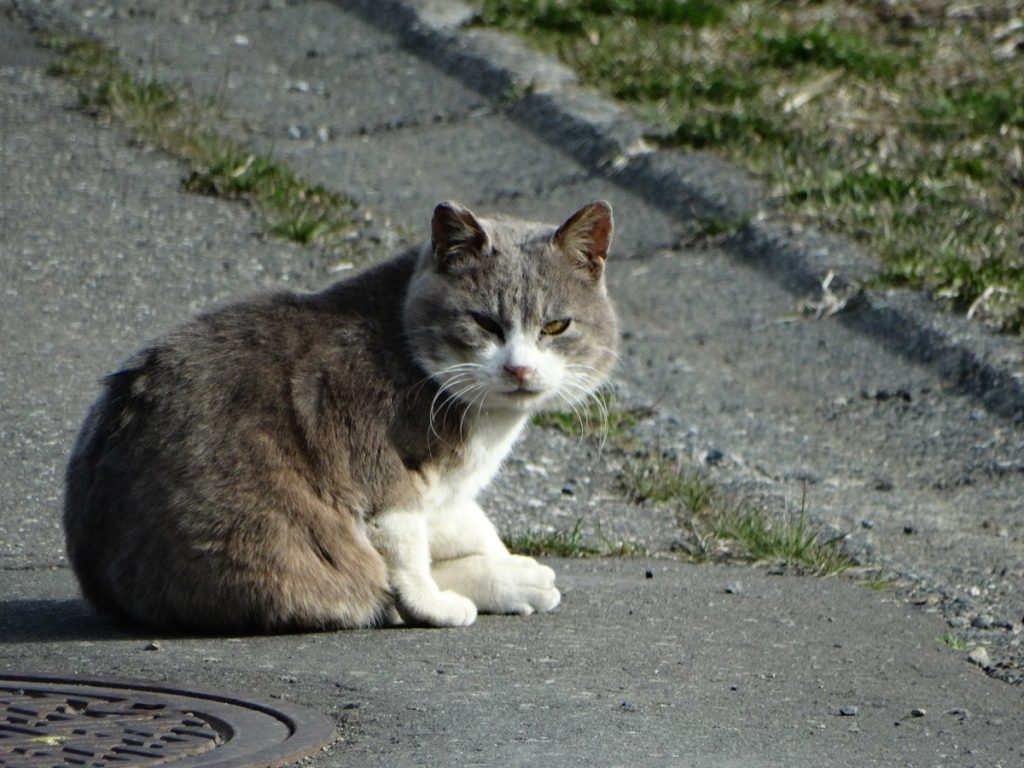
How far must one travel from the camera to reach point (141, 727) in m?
3.47

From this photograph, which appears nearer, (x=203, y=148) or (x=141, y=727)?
(x=141, y=727)

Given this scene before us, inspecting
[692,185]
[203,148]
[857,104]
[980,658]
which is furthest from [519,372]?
[857,104]

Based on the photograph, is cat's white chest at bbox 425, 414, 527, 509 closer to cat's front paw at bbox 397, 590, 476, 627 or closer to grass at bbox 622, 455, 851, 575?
cat's front paw at bbox 397, 590, 476, 627

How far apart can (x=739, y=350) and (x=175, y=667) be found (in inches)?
170

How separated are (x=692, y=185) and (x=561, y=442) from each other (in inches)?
118

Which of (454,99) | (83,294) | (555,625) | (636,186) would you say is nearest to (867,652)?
(555,625)

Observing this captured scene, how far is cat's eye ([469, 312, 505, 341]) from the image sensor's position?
4465 millimetres

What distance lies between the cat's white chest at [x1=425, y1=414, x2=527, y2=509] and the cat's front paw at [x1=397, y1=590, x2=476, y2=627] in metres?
0.26

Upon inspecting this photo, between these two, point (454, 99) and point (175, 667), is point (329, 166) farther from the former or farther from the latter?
point (175, 667)

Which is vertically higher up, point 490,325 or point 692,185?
point 692,185

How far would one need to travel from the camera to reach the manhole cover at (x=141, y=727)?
10.7 ft

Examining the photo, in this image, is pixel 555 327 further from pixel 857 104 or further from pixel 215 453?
pixel 857 104

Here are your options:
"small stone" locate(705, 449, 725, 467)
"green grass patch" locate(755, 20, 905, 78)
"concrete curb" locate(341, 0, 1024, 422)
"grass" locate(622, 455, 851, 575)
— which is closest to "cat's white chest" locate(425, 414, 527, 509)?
"grass" locate(622, 455, 851, 575)

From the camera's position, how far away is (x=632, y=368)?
733 cm
